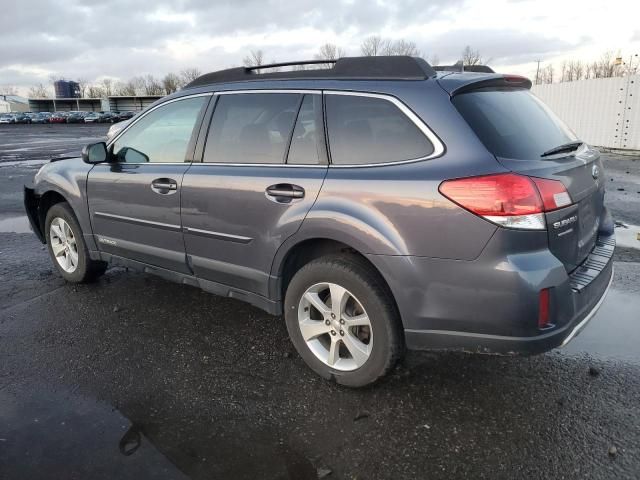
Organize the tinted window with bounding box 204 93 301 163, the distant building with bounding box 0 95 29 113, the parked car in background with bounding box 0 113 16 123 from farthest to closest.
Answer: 1. the distant building with bounding box 0 95 29 113
2. the parked car in background with bounding box 0 113 16 123
3. the tinted window with bounding box 204 93 301 163

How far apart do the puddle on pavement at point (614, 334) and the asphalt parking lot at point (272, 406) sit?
14 mm

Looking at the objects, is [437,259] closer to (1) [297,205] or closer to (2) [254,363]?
(1) [297,205]

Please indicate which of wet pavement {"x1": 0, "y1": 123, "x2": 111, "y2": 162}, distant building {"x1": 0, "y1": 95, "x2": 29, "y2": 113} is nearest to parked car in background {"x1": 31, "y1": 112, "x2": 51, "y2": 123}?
wet pavement {"x1": 0, "y1": 123, "x2": 111, "y2": 162}

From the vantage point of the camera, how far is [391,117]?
2.84m

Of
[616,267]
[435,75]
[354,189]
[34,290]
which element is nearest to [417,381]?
[354,189]

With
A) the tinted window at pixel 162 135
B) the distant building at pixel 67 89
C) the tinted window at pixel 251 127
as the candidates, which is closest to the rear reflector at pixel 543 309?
the tinted window at pixel 251 127

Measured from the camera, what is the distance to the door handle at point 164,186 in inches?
148

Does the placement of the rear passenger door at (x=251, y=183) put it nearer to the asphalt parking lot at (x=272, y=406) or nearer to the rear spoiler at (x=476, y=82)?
the asphalt parking lot at (x=272, y=406)

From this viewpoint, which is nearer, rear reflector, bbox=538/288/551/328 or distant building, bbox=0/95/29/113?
rear reflector, bbox=538/288/551/328

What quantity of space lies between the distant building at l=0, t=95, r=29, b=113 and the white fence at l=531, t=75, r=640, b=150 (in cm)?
11364

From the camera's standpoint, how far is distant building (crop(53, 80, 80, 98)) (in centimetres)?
12106

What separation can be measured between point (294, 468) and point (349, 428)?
16.1 inches

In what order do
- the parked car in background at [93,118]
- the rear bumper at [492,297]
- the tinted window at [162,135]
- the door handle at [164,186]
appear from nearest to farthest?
the rear bumper at [492,297] < the door handle at [164,186] < the tinted window at [162,135] < the parked car in background at [93,118]

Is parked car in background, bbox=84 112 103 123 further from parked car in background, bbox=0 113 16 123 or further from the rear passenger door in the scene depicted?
the rear passenger door
